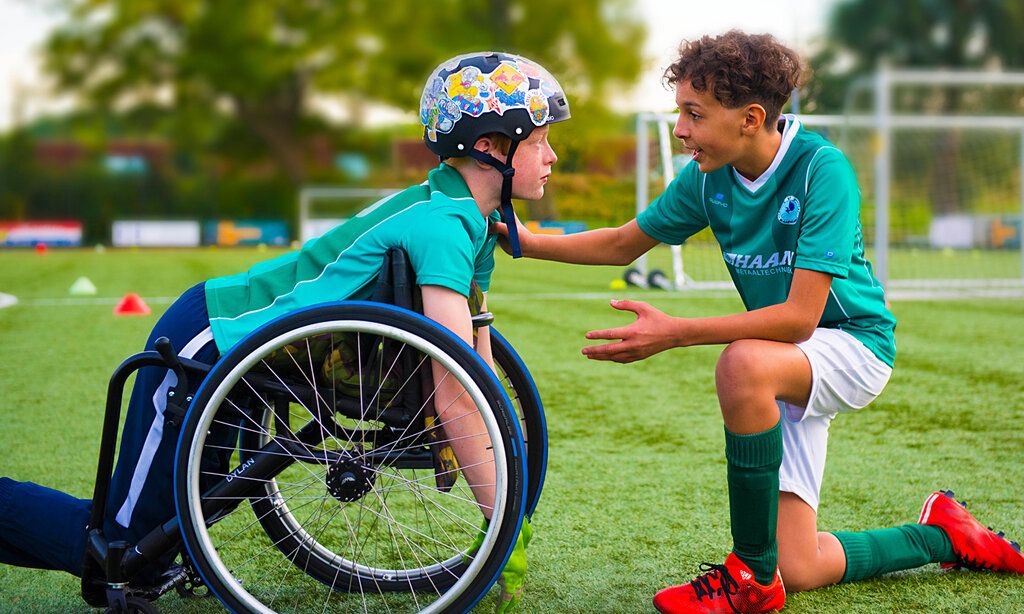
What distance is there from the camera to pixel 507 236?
233 centimetres

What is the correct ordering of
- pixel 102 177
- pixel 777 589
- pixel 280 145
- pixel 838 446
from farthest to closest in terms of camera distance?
pixel 102 177
pixel 280 145
pixel 838 446
pixel 777 589

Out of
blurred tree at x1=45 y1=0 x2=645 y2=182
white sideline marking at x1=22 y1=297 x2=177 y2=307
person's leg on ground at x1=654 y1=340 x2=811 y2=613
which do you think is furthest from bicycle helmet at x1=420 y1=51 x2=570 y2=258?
blurred tree at x1=45 y1=0 x2=645 y2=182

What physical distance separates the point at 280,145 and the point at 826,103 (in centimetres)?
1485

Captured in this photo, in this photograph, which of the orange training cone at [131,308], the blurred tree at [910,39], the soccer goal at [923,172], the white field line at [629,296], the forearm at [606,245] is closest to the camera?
the forearm at [606,245]

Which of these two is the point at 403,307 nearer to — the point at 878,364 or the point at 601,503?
the point at 878,364

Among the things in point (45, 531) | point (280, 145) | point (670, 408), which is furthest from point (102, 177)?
point (45, 531)

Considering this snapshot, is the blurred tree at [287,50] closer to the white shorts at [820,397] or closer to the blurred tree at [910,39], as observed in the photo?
the blurred tree at [910,39]

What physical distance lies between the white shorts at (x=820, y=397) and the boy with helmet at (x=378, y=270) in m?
0.65

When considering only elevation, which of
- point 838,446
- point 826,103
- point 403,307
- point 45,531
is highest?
point 826,103

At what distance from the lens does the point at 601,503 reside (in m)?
3.07

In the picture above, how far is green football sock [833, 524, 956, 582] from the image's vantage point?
238 centimetres

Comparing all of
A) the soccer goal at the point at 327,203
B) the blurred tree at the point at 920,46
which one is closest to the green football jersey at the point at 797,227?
the blurred tree at the point at 920,46

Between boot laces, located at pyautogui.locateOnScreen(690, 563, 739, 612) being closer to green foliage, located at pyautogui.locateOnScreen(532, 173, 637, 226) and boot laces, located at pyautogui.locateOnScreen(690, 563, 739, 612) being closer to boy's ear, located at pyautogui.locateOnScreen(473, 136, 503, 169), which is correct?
boy's ear, located at pyautogui.locateOnScreen(473, 136, 503, 169)

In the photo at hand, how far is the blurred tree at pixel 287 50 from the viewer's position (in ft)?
82.1
